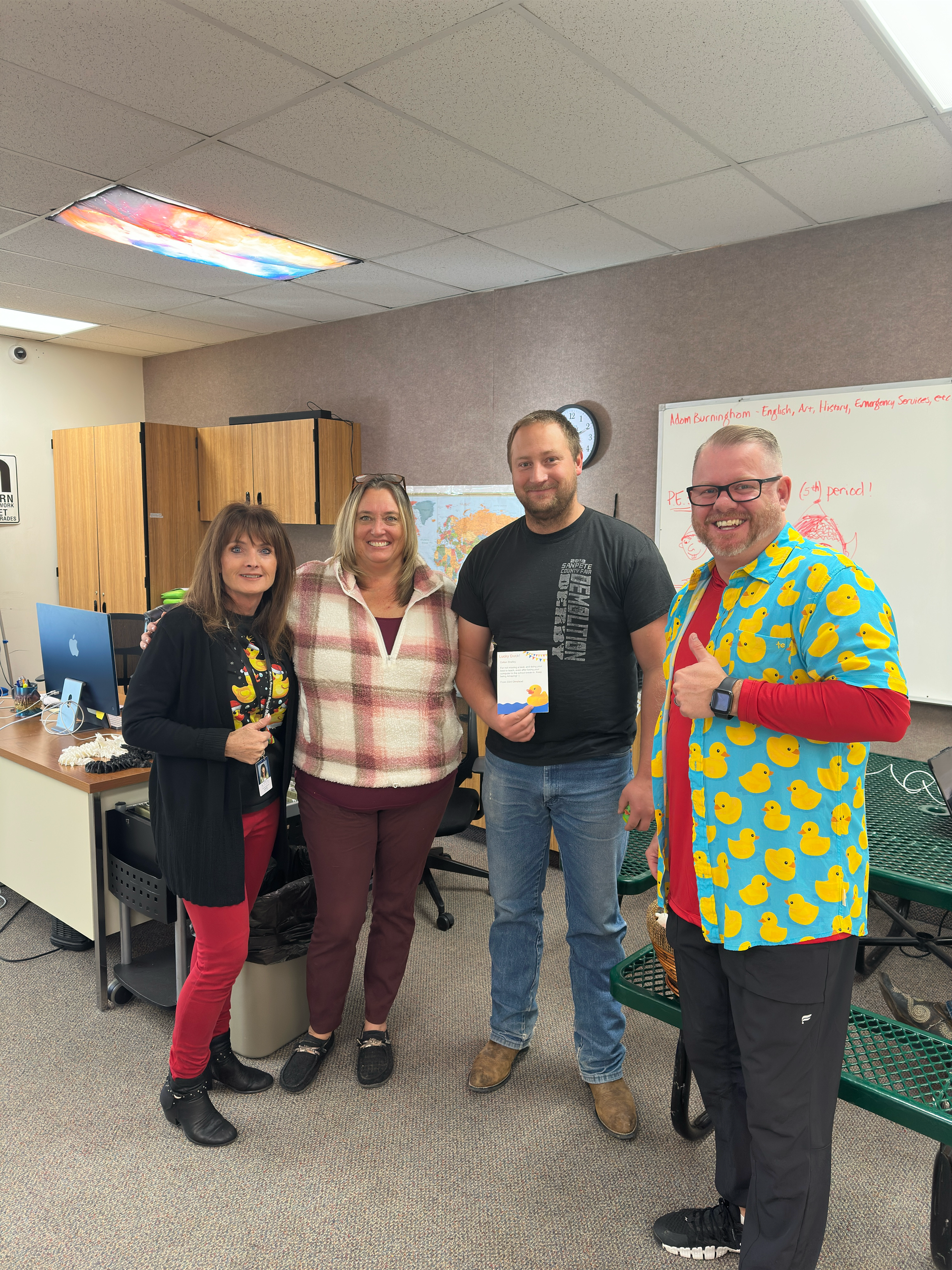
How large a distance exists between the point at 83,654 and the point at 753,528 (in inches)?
104

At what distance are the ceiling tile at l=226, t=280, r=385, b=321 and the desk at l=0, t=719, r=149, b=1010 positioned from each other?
2.55 metres

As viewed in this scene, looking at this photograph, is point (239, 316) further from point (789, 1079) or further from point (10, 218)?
point (789, 1079)

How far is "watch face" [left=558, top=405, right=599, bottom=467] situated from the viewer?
3.97 metres

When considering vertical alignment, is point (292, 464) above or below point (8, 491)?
above

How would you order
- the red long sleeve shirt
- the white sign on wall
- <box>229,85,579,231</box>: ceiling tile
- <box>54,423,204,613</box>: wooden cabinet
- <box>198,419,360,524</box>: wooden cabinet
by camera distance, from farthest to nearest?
the white sign on wall
<box>54,423,204,613</box>: wooden cabinet
<box>198,419,360,524</box>: wooden cabinet
<box>229,85,579,231</box>: ceiling tile
the red long sleeve shirt

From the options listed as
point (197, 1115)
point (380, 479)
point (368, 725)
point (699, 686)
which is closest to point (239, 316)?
point (380, 479)

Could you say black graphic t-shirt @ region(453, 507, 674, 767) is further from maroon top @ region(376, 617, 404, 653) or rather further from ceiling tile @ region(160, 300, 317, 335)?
ceiling tile @ region(160, 300, 317, 335)

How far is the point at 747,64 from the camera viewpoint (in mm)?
2059

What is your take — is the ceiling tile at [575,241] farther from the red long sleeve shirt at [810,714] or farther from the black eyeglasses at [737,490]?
the red long sleeve shirt at [810,714]

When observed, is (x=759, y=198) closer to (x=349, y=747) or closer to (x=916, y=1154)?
(x=349, y=747)

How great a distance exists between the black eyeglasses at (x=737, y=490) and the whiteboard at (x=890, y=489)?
1749 millimetres

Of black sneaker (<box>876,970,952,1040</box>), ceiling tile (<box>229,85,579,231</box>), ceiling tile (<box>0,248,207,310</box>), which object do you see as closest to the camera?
black sneaker (<box>876,970,952,1040</box>)

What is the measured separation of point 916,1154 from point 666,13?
2766 millimetres

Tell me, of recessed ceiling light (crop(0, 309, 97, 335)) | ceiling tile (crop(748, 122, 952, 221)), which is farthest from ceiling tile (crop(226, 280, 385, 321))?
ceiling tile (crop(748, 122, 952, 221))
